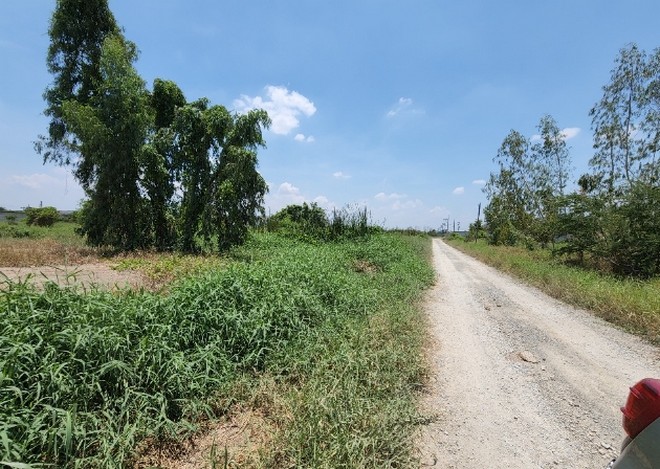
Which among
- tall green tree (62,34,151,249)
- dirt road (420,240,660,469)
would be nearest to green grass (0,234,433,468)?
dirt road (420,240,660,469)

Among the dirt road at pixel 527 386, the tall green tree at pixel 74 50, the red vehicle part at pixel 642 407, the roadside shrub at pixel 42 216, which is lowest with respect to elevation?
the dirt road at pixel 527 386

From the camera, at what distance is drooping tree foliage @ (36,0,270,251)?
1091 cm

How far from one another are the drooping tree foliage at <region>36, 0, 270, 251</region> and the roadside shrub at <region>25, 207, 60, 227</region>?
1693cm

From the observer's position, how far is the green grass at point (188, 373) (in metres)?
2.22

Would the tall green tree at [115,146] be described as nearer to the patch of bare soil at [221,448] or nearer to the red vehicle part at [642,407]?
the patch of bare soil at [221,448]

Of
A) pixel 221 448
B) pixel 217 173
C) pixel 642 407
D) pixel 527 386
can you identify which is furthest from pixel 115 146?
pixel 642 407

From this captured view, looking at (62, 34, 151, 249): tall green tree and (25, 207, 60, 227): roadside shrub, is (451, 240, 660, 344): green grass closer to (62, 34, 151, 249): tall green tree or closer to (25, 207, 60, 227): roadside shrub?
(62, 34, 151, 249): tall green tree

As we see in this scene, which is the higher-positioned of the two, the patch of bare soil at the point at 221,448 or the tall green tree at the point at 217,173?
the tall green tree at the point at 217,173

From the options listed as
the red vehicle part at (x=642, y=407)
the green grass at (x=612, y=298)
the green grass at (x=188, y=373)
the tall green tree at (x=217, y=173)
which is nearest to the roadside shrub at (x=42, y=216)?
the tall green tree at (x=217, y=173)

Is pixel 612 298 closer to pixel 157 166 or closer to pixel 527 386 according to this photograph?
pixel 527 386

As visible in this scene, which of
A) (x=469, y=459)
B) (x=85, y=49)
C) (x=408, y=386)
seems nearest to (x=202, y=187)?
(x=85, y=49)

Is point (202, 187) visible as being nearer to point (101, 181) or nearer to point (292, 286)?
point (101, 181)

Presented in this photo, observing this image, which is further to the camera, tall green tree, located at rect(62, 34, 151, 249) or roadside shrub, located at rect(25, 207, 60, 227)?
roadside shrub, located at rect(25, 207, 60, 227)

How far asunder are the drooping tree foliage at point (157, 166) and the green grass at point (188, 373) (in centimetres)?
706
